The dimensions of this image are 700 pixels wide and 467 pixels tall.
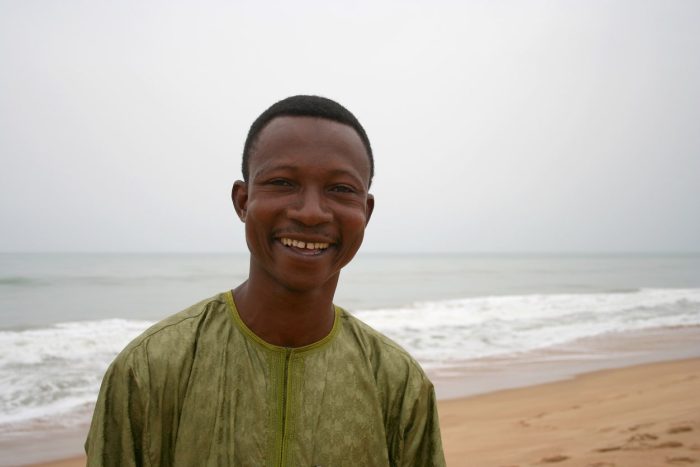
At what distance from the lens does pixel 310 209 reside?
1467 millimetres

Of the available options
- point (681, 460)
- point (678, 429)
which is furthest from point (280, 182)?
point (678, 429)

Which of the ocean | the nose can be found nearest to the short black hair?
the nose

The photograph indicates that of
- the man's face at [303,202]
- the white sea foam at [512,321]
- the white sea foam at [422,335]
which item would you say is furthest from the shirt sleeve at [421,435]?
the white sea foam at [512,321]

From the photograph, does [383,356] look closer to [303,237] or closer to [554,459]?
[303,237]

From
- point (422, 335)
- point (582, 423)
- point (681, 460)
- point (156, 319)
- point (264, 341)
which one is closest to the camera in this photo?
point (264, 341)

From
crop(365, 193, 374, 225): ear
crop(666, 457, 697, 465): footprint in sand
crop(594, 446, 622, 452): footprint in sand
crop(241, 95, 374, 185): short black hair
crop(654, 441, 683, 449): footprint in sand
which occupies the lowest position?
crop(594, 446, 622, 452): footprint in sand

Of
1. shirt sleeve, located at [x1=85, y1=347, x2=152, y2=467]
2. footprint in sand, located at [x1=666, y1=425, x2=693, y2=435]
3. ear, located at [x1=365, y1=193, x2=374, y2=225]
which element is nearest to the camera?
shirt sleeve, located at [x1=85, y1=347, x2=152, y2=467]

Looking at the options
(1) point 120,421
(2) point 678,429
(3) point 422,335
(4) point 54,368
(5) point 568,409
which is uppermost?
(1) point 120,421

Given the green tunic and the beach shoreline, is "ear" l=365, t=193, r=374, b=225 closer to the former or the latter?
the green tunic

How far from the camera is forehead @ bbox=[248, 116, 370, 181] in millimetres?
1513

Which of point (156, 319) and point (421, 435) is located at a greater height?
point (421, 435)

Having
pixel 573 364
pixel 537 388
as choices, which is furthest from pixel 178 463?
pixel 573 364

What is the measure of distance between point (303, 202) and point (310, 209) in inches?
1.3

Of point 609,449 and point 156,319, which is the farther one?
point 156,319
